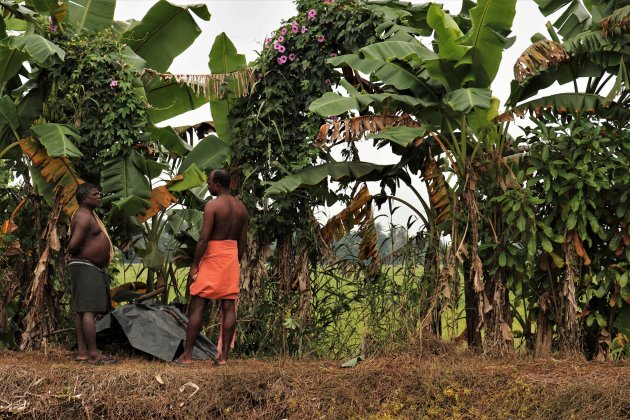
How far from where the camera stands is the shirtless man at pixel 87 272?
25.9 feet

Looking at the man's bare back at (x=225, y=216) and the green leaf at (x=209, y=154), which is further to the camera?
the green leaf at (x=209, y=154)

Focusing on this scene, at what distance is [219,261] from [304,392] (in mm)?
1348

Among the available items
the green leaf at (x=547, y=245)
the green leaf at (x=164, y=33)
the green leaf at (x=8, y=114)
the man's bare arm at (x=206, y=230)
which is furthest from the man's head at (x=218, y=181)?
the green leaf at (x=164, y=33)

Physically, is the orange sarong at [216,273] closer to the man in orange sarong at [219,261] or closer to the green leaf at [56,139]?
the man in orange sarong at [219,261]

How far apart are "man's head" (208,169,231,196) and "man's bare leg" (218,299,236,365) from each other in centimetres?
97

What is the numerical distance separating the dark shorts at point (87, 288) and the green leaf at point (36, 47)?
2.14 m

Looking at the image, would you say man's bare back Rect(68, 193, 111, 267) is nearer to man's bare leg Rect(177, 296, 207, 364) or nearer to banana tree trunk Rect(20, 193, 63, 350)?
man's bare leg Rect(177, 296, 207, 364)

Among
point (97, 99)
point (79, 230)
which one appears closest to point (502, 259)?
point (79, 230)

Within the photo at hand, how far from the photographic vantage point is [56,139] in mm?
8773

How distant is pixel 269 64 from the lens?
9844 millimetres

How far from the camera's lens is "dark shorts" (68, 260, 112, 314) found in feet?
25.9

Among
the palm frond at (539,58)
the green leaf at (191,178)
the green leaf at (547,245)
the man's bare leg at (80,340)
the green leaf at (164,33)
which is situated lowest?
the man's bare leg at (80,340)

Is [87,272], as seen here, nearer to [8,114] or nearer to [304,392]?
[304,392]

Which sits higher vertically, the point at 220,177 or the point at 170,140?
the point at 170,140
